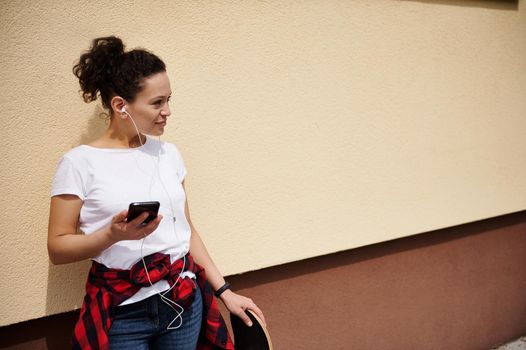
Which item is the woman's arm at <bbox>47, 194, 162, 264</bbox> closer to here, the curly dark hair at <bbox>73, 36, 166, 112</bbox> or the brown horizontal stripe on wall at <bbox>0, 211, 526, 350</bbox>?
the curly dark hair at <bbox>73, 36, 166, 112</bbox>

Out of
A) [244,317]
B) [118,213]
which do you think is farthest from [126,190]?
[244,317]

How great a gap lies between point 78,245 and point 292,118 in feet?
4.31

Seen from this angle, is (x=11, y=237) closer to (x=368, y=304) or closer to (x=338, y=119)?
(x=338, y=119)

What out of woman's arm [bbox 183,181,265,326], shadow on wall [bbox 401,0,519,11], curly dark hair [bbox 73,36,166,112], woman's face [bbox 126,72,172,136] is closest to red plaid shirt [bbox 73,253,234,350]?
woman's arm [bbox 183,181,265,326]

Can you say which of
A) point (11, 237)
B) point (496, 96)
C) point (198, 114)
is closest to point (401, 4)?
point (496, 96)

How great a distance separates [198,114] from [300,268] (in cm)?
112

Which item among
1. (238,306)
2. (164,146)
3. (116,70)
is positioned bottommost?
(238,306)

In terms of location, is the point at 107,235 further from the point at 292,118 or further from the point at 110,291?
the point at 292,118

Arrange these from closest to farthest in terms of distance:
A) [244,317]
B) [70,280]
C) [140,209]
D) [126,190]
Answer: [140,209] < [126,190] < [244,317] < [70,280]

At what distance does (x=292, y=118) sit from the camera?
221 centimetres

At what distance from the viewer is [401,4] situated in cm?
245

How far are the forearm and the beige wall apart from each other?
43 centimetres

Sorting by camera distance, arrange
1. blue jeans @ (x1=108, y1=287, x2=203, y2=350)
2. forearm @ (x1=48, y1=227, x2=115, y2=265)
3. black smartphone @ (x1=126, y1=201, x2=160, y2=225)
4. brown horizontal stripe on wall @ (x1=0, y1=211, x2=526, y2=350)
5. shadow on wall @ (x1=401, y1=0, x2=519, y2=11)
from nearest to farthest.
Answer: black smartphone @ (x1=126, y1=201, x2=160, y2=225)
forearm @ (x1=48, y1=227, x2=115, y2=265)
blue jeans @ (x1=108, y1=287, x2=203, y2=350)
brown horizontal stripe on wall @ (x1=0, y1=211, x2=526, y2=350)
shadow on wall @ (x1=401, y1=0, x2=519, y2=11)

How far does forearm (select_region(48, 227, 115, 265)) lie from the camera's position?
1.33 meters
